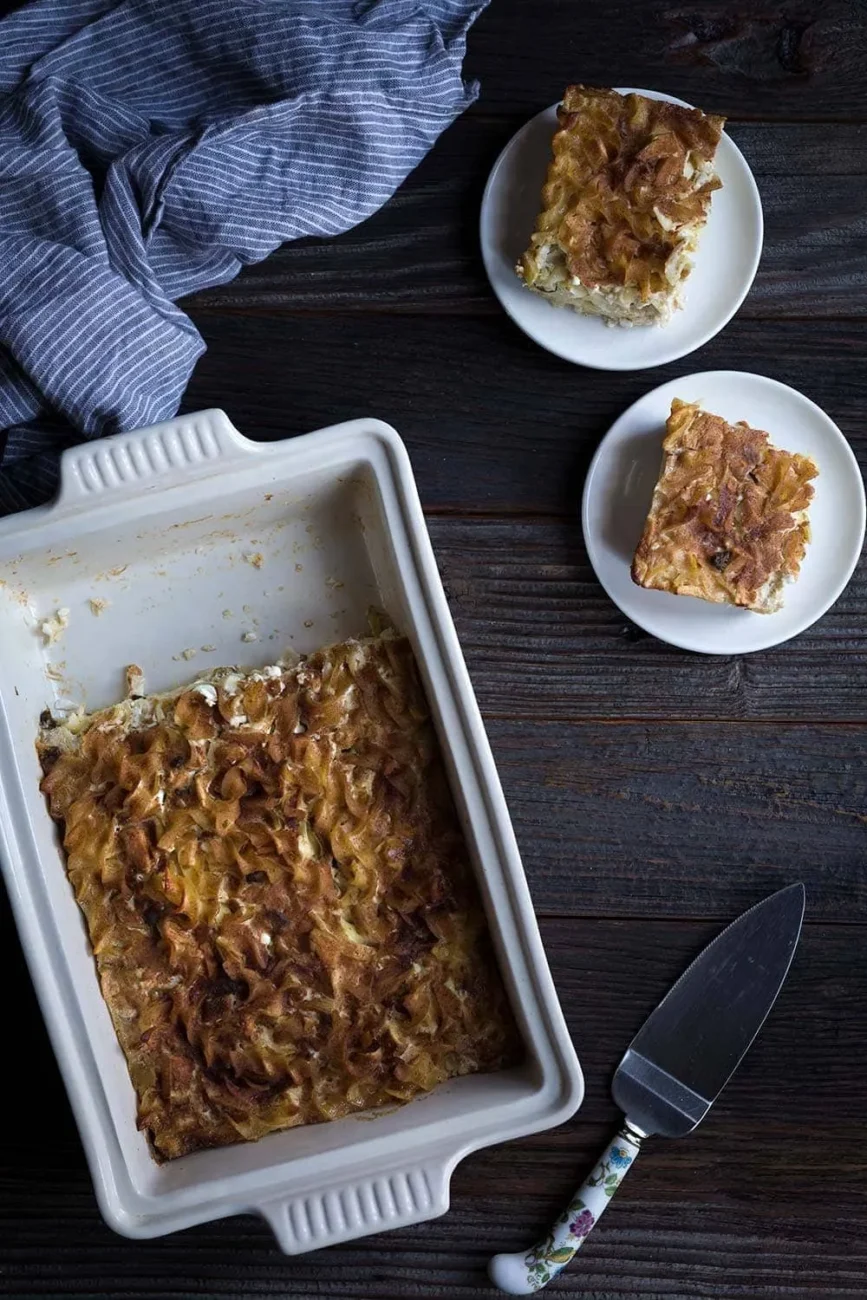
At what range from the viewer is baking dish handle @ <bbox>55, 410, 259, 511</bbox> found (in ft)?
4.91

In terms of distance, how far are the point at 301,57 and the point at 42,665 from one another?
1.01 m

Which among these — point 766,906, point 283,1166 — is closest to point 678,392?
point 766,906

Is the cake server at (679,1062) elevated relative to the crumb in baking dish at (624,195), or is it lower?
lower

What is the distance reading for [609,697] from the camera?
5.89ft

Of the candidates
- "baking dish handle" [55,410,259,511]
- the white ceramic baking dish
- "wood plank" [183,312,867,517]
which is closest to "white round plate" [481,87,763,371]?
"wood plank" [183,312,867,517]

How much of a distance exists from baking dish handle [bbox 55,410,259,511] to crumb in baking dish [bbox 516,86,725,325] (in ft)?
1.80

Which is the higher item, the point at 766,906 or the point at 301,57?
the point at 301,57

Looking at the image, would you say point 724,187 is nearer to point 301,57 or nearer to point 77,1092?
point 301,57

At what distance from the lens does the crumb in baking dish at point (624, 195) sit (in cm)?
166

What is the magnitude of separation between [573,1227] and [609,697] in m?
0.83

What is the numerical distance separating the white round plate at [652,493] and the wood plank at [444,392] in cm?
7

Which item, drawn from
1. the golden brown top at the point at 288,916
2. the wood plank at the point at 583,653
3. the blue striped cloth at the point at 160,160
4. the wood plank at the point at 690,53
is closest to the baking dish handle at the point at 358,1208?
the golden brown top at the point at 288,916

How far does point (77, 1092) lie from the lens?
147 centimetres

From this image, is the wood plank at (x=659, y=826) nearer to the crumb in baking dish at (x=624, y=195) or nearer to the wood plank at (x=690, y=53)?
the crumb in baking dish at (x=624, y=195)
